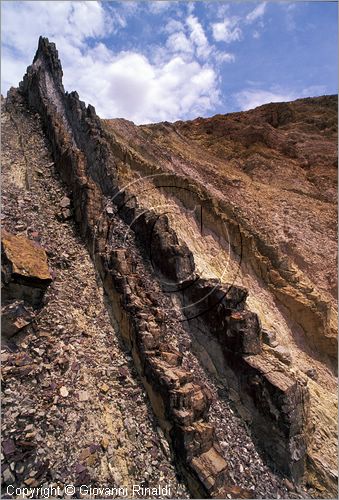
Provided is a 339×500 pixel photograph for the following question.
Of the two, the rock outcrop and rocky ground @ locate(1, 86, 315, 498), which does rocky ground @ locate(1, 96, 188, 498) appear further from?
the rock outcrop

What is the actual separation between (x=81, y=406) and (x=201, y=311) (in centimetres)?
450

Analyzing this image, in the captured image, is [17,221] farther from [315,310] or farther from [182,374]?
[315,310]

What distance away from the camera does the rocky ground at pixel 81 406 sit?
584 cm

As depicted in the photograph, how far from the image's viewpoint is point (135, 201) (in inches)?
496

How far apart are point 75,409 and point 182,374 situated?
2.67 m

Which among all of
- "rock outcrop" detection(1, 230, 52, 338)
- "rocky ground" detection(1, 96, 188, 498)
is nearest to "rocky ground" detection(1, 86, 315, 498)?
"rocky ground" detection(1, 96, 188, 498)

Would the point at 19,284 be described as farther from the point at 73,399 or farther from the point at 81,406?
the point at 81,406

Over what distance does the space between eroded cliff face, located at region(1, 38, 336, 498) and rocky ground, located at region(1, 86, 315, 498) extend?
0.35ft

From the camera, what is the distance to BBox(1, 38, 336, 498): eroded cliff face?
7.24 meters

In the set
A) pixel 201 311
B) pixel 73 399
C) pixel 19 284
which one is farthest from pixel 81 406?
pixel 201 311

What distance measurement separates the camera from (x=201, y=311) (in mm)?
9641

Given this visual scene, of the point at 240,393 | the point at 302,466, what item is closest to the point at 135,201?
the point at 240,393

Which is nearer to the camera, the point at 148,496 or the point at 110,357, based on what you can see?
the point at 148,496

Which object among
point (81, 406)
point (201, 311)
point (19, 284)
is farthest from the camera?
point (201, 311)
